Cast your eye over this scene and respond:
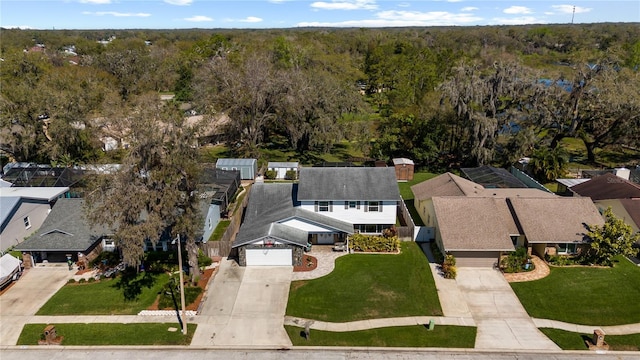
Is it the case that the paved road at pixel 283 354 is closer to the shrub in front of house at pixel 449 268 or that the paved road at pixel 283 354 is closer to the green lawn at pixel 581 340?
the green lawn at pixel 581 340

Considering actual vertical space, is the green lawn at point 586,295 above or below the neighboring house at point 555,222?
below

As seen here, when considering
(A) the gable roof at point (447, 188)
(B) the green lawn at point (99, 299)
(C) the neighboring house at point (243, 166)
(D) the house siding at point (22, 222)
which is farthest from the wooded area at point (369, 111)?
(B) the green lawn at point (99, 299)

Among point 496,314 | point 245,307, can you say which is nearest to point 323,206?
point 245,307

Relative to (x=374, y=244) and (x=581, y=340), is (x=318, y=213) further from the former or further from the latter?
(x=581, y=340)

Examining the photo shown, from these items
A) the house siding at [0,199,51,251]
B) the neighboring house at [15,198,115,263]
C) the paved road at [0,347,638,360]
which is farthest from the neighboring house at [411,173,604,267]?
the house siding at [0,199,51,251]

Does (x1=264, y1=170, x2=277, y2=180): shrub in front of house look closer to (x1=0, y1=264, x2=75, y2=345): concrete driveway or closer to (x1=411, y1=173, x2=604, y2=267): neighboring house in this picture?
(x1=411, y1=173, x2=604, y2=267): neighboring house
